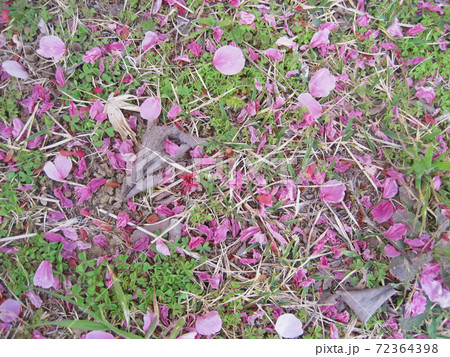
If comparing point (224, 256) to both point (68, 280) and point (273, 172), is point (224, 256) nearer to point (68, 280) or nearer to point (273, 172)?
point (273, 172)

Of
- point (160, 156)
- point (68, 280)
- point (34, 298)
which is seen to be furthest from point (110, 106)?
point (34, 298)

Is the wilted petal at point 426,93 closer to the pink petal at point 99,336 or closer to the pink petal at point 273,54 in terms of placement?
the pink petal at point 273,54

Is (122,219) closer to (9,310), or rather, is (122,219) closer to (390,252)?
(9,310)

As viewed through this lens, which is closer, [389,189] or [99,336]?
[99,336]

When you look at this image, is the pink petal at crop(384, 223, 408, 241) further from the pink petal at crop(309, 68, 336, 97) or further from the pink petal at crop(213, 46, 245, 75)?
the pink petal at crop(213, 46, 245, 75)

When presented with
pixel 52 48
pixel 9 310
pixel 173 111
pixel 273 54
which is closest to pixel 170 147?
pixel 173 111
